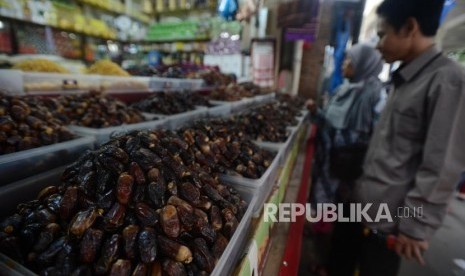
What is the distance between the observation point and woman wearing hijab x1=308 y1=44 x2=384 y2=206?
245 cm

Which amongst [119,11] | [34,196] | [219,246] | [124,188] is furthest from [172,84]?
[119,11]

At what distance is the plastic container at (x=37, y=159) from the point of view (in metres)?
0.93

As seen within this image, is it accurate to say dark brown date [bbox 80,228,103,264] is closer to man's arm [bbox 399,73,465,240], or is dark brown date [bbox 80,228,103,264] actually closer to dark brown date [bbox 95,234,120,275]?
dark brown date [bbox 95,234,120,275]

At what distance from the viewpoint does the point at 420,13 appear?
135 cm

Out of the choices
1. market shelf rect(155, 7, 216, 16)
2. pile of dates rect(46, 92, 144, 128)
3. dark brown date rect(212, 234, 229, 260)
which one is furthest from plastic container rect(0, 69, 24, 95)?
market shelf rect(155, 7, 216, 16)

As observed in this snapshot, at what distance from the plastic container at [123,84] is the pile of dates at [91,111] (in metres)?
0.52

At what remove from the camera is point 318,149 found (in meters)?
2.98

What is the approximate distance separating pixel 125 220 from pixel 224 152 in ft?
1.96

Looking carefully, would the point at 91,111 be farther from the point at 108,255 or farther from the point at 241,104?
the point at 241,104

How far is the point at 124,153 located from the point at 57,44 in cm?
546

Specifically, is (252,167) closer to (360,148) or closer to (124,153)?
(124,153)

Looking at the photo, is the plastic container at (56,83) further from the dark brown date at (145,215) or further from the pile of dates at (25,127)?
the dark brown date at (145,215)

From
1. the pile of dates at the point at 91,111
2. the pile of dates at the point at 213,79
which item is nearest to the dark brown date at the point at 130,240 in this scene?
the pile of dates at the point at 91,111

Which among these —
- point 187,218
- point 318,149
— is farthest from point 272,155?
point 318,149
